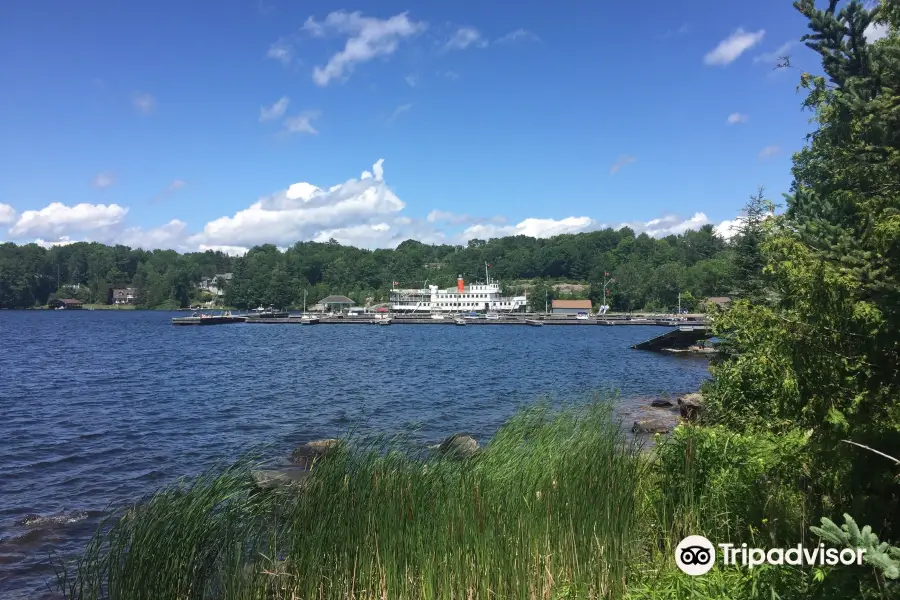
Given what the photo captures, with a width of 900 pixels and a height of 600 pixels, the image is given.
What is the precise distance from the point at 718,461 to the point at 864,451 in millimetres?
2857

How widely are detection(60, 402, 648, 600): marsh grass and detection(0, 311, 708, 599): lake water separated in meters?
3.46

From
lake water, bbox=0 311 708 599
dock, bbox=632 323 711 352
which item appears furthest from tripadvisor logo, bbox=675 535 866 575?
dock, bbox=632 323 711 352

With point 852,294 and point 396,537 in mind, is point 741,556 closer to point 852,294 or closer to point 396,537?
point 852,294

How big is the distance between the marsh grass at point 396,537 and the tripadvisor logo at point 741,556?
554mm

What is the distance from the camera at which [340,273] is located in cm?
18262

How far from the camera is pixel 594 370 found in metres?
37.9

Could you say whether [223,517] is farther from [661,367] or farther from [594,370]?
[661,367]

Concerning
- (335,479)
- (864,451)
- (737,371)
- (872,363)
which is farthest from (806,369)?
(737,371)

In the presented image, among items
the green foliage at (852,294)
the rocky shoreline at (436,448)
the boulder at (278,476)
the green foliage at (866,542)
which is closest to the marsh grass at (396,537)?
the rocky shoreline at (436,448)

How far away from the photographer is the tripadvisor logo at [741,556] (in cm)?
473

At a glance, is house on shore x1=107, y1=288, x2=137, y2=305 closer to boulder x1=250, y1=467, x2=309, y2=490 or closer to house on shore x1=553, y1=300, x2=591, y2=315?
house on shore x1=553, y1=300, x2=591, y2=315

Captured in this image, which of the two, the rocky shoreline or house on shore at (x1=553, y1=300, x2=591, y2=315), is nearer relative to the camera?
the rocky shoreline

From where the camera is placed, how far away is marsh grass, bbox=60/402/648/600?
18.1 ft

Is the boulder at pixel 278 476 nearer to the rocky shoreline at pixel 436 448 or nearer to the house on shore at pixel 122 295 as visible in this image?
the rocky shoreline at pixel 436 448
